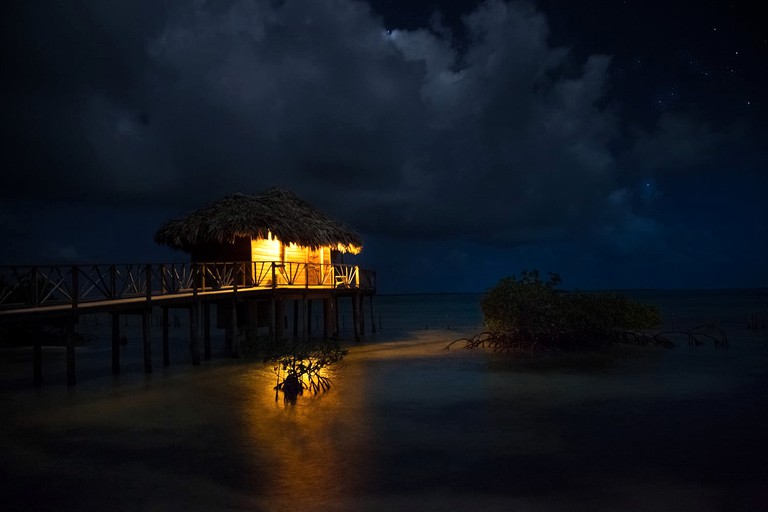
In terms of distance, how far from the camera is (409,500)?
792cm

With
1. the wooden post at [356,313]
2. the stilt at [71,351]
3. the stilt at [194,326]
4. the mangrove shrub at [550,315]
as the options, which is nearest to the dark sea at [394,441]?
the stilt at [71,351]

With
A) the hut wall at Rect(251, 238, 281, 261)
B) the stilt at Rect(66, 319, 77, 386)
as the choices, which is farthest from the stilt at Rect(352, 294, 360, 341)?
the stilt at Rect(66, 319, 77, 386)

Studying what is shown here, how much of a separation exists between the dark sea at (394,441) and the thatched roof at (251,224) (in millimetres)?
5816

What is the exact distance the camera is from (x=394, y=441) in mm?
10969

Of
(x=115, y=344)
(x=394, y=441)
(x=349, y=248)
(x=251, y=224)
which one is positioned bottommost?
(x=394, y=441)

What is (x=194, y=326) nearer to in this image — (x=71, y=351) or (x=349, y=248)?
(x=71, y=351)

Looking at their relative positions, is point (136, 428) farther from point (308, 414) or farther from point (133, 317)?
point (133, 317)

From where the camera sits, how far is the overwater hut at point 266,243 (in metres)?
23.4

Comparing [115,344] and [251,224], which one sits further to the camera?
[251,224]

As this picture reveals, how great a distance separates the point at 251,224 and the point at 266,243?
6.06ft

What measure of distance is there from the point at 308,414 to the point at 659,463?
6818 millimetres

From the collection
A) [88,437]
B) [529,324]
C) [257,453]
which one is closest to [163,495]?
[257,453]

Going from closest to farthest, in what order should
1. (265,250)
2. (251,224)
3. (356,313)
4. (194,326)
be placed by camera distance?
(194,326) < (251,224) < (265,250) < (356,313)

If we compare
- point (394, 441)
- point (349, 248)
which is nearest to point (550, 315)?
point (349, 248)
